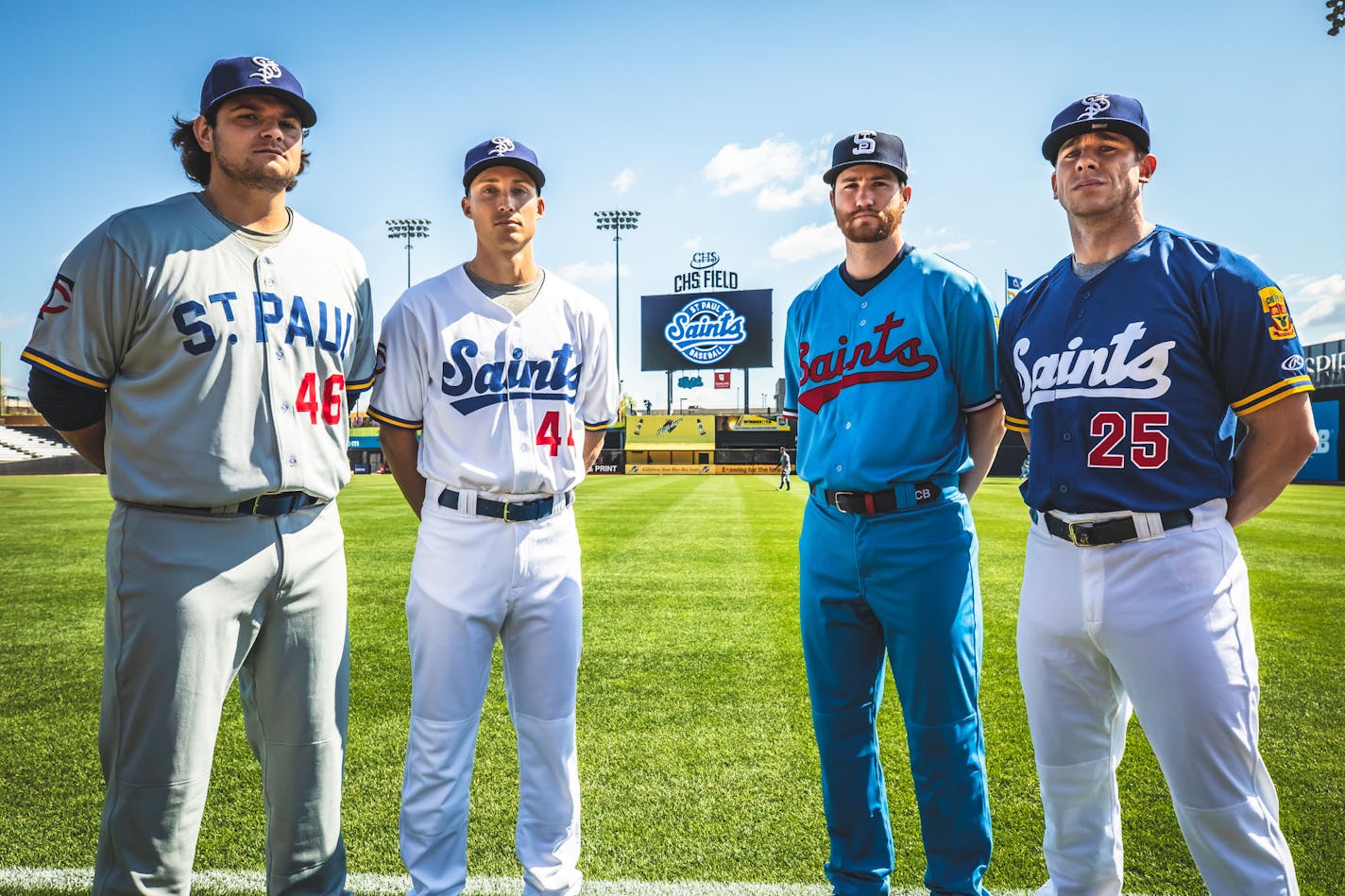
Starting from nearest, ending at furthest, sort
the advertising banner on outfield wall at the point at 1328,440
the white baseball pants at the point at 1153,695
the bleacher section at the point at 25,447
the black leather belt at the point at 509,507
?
the white baseball pants at the point at 1153,695
the black leather belt at the point at 509,507
the advertising banner on outfield wall at the point at 1328,440
the bleacher section at the point at 25,447

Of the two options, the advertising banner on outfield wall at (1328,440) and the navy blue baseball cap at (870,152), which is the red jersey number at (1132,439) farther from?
the advertising banner on outfield wall at (1328,440)

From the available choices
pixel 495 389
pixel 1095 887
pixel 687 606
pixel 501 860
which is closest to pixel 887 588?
pixel 1095 887

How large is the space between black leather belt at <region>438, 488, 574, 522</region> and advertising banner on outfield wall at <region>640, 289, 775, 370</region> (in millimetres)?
35758

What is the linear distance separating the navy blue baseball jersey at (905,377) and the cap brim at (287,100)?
1784 mm

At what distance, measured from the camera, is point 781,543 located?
11078 mm

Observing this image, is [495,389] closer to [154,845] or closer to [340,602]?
[340,602]

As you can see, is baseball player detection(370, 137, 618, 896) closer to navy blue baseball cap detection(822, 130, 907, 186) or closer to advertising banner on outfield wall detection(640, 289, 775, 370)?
navy blue baseball cap detection(822, 130, 907, 186)

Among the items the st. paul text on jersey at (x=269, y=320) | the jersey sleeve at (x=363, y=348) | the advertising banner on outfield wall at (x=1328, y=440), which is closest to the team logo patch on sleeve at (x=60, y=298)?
the st. paul text on jersey at (x=269, y=320)

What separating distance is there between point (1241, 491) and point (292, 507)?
8.64 feet

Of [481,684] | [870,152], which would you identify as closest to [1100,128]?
[870,152]

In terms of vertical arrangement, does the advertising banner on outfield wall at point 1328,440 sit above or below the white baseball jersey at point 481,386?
below

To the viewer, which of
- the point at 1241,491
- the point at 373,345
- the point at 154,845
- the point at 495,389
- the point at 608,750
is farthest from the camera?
the point at 608,750

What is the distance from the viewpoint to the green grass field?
2.80m

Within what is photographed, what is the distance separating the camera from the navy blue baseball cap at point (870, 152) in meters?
2.59
